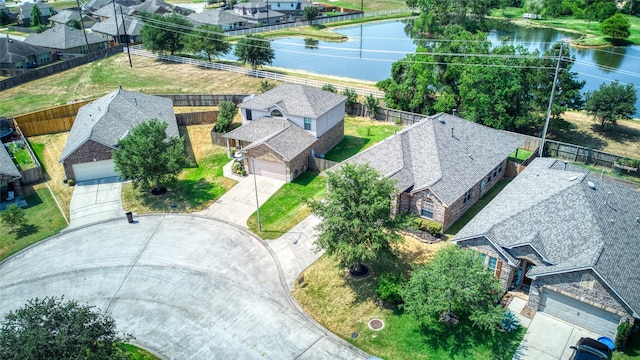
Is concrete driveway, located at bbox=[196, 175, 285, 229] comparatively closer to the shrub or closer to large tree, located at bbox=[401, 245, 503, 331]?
large tree, located at bbox=[401, 245, 503, 331]

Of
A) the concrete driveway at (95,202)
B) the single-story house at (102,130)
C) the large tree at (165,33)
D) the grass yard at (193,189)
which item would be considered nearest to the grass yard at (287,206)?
the grass yard at (193,189)

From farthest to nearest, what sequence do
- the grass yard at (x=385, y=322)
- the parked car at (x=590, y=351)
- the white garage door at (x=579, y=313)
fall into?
1. the grass yard at (x=385, y=322)
2. the white garage door at (x=579, y=313)
3. the parked car at (x=590, y=351)

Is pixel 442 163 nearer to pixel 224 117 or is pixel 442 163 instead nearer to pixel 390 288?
pixel 390 288

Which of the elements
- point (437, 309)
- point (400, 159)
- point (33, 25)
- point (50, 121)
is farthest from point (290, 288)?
point (33, 25)

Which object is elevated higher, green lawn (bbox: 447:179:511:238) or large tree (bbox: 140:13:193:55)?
large tree (bbox: 140:13:193:55)

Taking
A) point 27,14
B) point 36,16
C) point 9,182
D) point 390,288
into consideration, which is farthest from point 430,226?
point 27,14

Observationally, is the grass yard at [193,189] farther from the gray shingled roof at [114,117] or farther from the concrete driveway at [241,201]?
the gray shingled roof at [114,117]

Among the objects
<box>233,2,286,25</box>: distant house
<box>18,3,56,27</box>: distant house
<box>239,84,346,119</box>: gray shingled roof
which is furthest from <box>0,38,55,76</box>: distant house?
<box>239,84,346,119</box>: gray shingled roof
